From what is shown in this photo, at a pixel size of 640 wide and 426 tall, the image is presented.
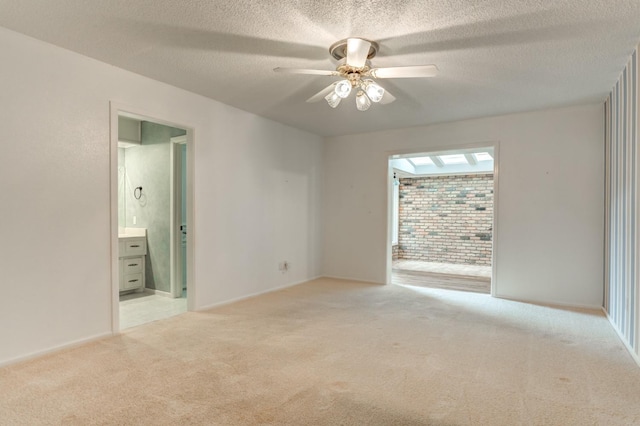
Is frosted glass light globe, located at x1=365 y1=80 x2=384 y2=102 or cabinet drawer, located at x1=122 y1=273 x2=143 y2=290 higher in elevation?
frosted glass light globe, located at x1=365 y1=80 x2=384 y2=102

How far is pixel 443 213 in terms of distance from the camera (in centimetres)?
892

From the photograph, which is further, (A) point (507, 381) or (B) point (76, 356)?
(B) point (76, 356)

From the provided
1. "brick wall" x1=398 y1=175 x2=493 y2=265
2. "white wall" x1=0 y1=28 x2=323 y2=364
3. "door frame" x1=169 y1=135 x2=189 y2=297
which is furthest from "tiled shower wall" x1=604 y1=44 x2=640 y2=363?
"door frame" x1=169 y1=135 x2=189 y2=297

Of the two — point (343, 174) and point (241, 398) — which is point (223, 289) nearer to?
point (241, 398)

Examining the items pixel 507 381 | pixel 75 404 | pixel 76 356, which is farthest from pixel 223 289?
pixel 507 381

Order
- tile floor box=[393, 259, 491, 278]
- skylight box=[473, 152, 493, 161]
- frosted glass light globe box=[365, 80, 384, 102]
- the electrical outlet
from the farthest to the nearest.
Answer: skylight box=[473, 152, 493, 161]
tile floor box=[393, 259, 491, 278]
the electrical outlet
frosted glass light globe box=[365, 80, 384, 102]

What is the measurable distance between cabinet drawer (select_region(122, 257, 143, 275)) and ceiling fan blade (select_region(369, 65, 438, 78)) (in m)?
4.23

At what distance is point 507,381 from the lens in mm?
2436

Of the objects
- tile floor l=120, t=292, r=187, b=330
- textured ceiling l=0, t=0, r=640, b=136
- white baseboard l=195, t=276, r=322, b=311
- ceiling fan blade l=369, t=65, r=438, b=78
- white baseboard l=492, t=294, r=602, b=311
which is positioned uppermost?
textured ceiling l=0, t=0, r=640, b=136

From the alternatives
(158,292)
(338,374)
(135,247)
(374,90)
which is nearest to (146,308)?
(158,292)

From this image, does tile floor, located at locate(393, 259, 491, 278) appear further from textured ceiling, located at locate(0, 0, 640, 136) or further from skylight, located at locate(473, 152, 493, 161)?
textured ceiling, located at locate(0, 0, 640, 136)

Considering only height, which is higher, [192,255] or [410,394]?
[192,255]

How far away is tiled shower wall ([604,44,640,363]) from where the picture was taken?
9.65 feet

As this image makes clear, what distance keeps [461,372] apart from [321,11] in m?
2.68
